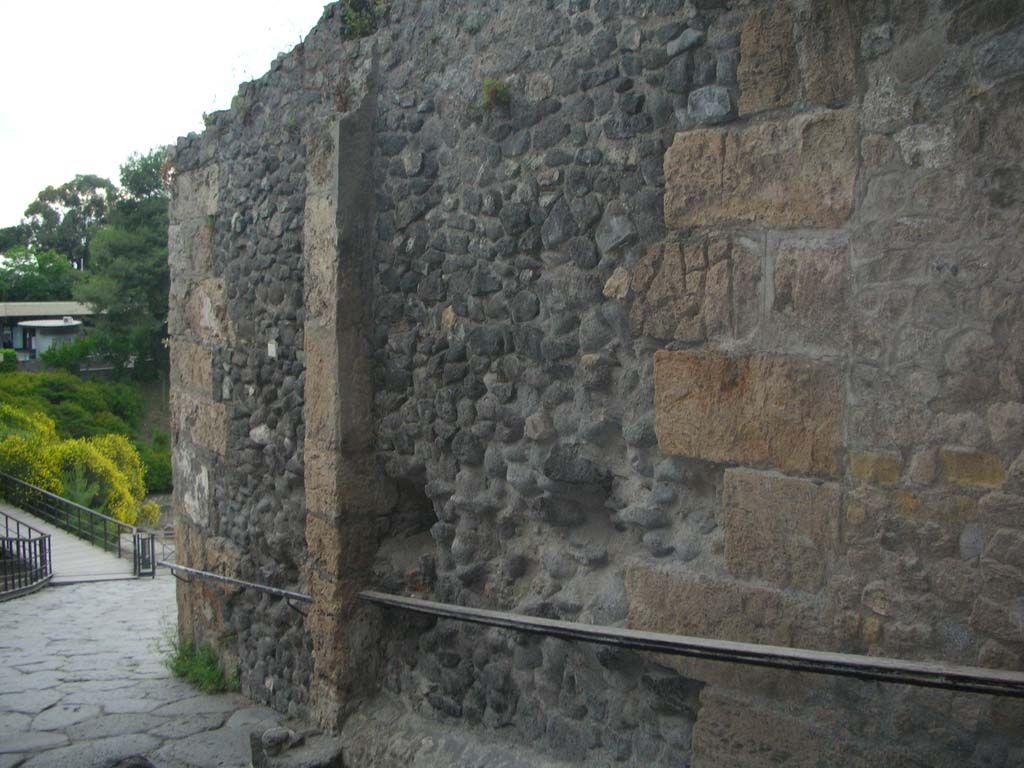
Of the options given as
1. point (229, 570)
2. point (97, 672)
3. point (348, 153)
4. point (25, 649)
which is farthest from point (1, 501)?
point (348, 153)

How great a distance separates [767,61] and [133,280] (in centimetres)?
3169

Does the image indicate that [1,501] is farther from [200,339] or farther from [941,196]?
[941,196]

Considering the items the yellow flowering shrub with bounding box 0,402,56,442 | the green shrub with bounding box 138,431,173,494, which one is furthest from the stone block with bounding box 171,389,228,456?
the green shrub with bounding box 138,431,173,494

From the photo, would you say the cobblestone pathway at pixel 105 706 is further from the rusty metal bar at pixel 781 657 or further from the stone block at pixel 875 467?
the stone block at pixel 875 467

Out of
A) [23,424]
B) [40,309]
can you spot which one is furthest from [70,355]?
[23,424]

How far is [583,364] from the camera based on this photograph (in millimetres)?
3387

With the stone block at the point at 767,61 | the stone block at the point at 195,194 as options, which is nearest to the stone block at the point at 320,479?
the stone block at the point at 195,194

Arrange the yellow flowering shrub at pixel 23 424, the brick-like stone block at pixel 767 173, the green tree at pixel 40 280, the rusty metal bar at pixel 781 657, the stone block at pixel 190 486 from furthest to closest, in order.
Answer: the green tree at pixel 40 280
the yellow flowering shrub at pixel 23 424
the stone block at pixel 190 486
the brick-like stone block at pixel 767 173
the rusty metal bar at pixel 781 657

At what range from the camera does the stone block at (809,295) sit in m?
2.66

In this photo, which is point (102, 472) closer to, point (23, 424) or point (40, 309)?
point (23, 424)

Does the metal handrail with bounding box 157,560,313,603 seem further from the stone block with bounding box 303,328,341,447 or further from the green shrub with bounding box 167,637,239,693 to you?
the stone block with bounding box 303,328,341,447

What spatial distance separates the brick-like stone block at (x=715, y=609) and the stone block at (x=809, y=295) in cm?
72


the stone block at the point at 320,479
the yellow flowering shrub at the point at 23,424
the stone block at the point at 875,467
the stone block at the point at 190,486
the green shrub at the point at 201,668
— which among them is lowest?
the green shrub at the point at 201,668

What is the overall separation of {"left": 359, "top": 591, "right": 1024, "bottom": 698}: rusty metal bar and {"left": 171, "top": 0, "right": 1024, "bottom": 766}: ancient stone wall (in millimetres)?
146
